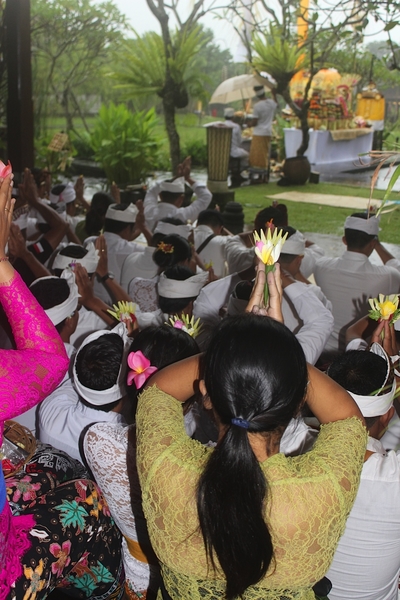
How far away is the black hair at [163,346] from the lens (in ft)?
6.91

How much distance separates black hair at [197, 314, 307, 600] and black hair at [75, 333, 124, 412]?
1.03 m

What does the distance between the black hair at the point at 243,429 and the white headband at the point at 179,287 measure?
216 centimetres

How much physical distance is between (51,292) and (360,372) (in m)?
1.53

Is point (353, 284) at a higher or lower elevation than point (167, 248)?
lower

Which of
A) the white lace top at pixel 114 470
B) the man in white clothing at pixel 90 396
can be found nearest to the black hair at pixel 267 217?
the man in white clothing at pixel 90 396

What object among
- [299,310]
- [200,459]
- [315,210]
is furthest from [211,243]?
[315,210]

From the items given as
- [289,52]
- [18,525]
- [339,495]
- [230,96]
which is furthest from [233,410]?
[230,96]

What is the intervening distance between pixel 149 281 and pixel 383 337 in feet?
5.80

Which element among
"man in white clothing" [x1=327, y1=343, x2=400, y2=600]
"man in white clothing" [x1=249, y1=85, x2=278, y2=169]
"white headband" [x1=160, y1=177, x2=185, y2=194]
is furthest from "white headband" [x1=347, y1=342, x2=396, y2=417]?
"man in white clothing" [x1=249, y1=85, x2=278, y2=169]

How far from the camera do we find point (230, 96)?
1519 centimetres

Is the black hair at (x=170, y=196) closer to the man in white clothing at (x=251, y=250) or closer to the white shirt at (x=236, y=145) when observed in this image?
the man in white clothing at (x=251, y=250)

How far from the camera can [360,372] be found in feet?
6.96

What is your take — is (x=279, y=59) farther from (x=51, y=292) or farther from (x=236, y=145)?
(x=51, y=292)

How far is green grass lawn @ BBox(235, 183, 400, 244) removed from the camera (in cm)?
899
